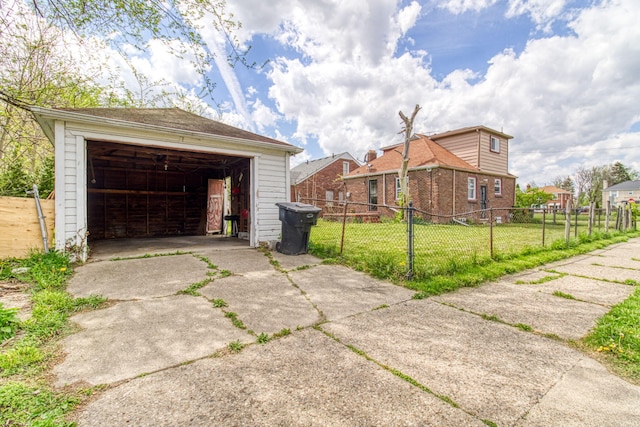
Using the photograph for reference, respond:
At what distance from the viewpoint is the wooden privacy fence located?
16.2 ft

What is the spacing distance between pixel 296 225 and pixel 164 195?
7.78 m

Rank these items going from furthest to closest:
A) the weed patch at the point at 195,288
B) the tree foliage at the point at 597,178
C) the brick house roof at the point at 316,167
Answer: the tree foliage at the point at 597,178 < the brick house roof at the point at 316,167 < the weed patch at the point at 195,288

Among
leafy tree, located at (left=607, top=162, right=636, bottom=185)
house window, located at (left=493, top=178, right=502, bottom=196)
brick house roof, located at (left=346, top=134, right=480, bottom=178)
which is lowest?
house window, located at (left=493, top=178, right=502, bottom=196)

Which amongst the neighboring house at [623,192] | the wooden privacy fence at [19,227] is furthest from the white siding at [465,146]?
the neighboring house at [623,192]

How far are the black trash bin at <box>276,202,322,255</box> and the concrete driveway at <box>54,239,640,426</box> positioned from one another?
2.17 meters

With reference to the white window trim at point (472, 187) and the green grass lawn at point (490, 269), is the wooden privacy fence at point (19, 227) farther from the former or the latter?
the white window trim at point (472, 187)

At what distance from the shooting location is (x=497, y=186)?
18234mm

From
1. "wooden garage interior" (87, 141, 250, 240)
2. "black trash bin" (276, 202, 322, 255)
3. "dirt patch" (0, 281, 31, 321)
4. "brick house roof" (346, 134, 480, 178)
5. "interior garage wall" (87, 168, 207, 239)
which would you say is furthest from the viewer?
"brick house roof" (346, 134, 480, 178)

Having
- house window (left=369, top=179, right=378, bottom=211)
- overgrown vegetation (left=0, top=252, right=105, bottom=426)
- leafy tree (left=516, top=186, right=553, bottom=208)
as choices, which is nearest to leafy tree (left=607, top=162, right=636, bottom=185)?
leafy tree (left=516, top=186, right=553, bottom=208)

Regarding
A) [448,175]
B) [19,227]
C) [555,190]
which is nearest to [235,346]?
[19,227]

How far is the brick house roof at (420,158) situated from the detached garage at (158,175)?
9.62m

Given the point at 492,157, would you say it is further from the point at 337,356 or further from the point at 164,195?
the point at 337,356

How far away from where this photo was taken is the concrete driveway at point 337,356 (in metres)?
1.68

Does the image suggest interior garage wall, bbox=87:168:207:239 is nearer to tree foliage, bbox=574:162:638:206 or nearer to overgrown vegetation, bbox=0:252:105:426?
overgrown vegetation, bbox=0:252:105:426
